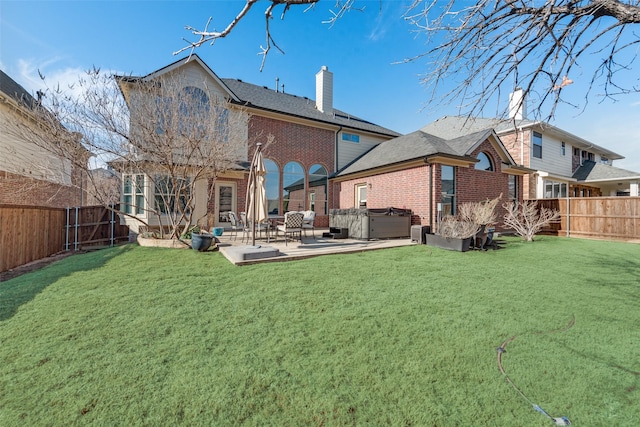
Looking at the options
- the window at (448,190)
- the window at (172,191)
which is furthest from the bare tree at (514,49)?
the window at (448,190)

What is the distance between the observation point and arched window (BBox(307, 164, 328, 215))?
14.9m

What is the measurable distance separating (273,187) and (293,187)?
120cm

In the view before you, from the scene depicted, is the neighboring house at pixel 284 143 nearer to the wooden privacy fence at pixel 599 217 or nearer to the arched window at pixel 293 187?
the arched window at pixel 293 187

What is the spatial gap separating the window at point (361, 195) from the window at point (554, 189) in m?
13.1

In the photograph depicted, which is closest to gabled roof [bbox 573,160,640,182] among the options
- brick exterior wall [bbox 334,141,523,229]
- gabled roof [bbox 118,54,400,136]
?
brick exterior wall [bbox 334,141,523,229]

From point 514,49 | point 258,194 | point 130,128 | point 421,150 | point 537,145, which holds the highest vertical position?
point 537,145

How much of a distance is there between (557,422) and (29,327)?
5.73 meters

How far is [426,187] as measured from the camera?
34.0ft

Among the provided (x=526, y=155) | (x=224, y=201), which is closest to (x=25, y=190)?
(x=224, y=201)

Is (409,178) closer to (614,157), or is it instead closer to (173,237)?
(173,237)

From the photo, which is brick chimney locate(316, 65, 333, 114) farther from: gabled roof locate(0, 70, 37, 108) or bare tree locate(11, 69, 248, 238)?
gabled roof locate(0, 70, 37, 108)

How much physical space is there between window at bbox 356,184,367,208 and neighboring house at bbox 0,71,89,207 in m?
11.2

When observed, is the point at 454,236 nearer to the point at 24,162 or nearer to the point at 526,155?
the point at 526,155

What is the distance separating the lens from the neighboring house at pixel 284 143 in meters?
11.6
